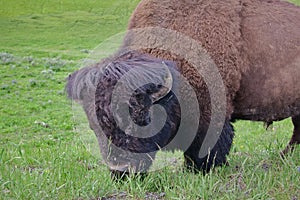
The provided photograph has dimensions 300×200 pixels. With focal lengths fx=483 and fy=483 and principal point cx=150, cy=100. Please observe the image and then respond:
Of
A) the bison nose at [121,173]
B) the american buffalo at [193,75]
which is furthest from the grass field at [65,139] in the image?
the american buffalo at [193,75]

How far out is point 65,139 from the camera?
11602 millimetres

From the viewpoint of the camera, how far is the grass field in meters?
3.69

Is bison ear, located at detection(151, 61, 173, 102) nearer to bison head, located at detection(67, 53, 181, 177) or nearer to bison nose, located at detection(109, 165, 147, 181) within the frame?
bison head, located at detection(67, 53, 181, 177)

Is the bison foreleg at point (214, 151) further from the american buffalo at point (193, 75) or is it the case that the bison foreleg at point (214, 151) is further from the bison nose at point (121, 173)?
the bison nose at point (121, 173)

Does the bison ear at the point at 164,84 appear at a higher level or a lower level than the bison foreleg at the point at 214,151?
higher

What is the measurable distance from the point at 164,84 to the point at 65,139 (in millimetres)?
7911

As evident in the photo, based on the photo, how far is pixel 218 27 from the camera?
4.74 m

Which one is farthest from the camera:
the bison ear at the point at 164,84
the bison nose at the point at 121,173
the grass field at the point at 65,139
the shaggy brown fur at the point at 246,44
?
the shaggy brown fur at the point at 246,44

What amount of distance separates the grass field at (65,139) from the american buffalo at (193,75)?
35 centimetres

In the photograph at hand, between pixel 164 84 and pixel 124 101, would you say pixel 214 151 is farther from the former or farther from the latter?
pixel 124 101

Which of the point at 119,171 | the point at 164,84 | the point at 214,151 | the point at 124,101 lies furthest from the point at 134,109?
the point at 214,151

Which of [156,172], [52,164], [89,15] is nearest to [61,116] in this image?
[52,164]

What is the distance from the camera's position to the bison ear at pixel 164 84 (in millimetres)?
4031

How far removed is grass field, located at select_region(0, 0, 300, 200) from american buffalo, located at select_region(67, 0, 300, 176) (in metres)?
0.35
